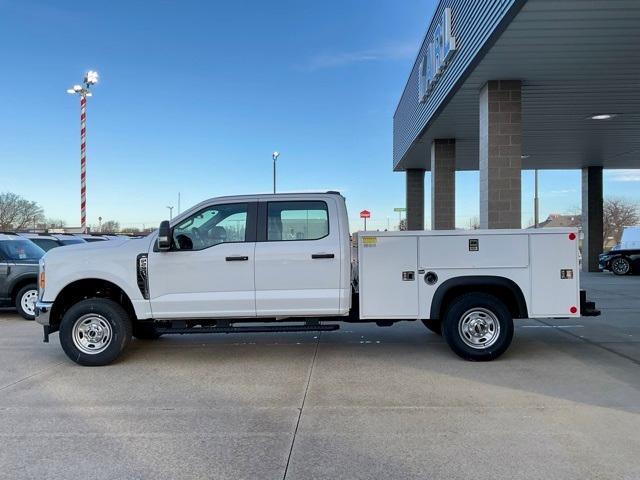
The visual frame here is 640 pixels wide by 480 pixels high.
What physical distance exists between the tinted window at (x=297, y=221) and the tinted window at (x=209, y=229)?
1.22 ft

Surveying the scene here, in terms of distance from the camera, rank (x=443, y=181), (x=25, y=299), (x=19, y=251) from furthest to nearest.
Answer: (x=443, y=181), (x=19, y=251), (x=25, y=299)

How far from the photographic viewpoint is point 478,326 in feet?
23.1

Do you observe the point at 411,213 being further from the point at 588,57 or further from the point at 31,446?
the point at 31,446

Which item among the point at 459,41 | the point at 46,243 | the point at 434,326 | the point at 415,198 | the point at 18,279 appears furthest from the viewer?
the point at 415,198

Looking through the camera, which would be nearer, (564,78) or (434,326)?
(434,326)

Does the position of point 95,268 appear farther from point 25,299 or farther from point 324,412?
point 25,299

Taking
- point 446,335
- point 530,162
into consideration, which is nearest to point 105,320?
point 446,335

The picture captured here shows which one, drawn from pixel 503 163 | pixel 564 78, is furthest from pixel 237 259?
pixel 564 78

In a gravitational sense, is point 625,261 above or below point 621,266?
above

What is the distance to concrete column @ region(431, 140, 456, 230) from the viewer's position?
16828 millimetres

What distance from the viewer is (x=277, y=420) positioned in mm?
4949

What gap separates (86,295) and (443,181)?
11965 mm

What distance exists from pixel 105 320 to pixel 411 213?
55.3 feet

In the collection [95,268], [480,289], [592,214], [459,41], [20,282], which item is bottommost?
[20,282]
